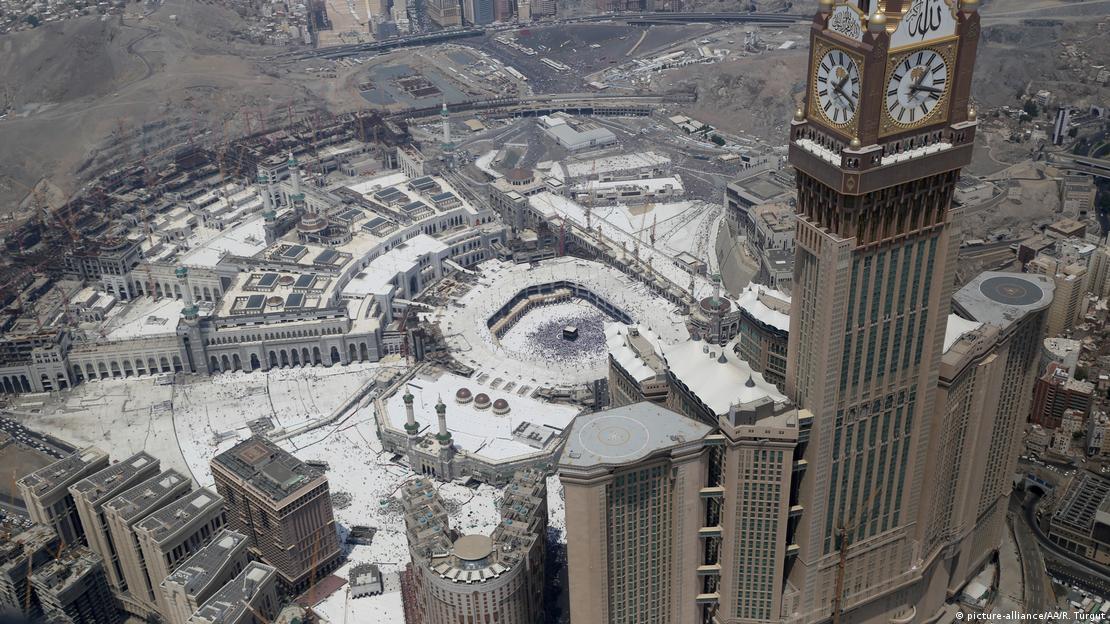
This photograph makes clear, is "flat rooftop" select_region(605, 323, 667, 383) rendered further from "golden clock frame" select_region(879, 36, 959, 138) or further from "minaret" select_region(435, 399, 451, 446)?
"golden clock frame" select_region(879, 36, 959, 138)

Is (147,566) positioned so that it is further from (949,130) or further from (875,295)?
(949,130)

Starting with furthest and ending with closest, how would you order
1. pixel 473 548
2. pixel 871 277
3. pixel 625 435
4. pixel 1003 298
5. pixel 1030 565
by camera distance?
pixel 1030 565, pixel 1003 298, pixel 473 548, pixel 625 435, pixel 871 277

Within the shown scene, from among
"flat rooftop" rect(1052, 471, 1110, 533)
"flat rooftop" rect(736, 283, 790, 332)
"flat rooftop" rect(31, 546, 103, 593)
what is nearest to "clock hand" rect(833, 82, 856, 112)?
"flat rooftop" rect(736, 283, 790, 332)

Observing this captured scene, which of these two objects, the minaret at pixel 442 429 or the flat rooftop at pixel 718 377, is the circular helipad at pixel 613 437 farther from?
the minaret at pixel 442 429

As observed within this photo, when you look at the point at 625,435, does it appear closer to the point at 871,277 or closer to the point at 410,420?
the point at 871,277

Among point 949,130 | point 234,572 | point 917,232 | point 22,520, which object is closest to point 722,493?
point 917,232

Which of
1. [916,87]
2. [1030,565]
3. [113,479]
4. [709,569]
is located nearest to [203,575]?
[113,479]
